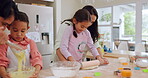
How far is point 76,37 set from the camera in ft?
4.75

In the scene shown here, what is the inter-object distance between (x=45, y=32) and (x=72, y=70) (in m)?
1.95

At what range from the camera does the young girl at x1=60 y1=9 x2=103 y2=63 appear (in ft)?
4.31

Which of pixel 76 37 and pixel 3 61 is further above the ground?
pixel 76 37

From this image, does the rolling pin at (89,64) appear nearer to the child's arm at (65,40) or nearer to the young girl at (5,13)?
the child's arm at (65,40)

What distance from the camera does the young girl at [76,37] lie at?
131 centimetres

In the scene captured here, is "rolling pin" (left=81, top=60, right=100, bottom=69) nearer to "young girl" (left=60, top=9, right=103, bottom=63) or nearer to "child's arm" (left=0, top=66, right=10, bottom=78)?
"young girl" (left=60, top=9, right=103, bottom=63)

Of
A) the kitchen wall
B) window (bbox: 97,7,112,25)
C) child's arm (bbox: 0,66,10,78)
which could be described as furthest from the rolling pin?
window (bbox: 97,7,112,25)

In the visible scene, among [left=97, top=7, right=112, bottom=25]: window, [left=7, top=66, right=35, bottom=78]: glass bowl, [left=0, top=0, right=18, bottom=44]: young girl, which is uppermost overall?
[left=97, top=7, right=112, bottom=25]: window

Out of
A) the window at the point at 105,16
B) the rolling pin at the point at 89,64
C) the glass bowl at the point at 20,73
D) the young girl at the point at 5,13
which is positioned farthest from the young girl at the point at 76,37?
the window at the point at 105,16

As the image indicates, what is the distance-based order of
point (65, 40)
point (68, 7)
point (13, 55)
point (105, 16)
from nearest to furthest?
point (13, 55)
point (65, 40)
point (68, 7)
point (105, 16)

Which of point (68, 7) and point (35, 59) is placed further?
point (68, 7)

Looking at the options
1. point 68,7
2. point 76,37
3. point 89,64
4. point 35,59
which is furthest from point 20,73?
point 68,7

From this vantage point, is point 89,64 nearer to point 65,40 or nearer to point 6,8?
point 65,40

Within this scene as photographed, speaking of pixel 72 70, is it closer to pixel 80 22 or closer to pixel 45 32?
pixel 80 22
